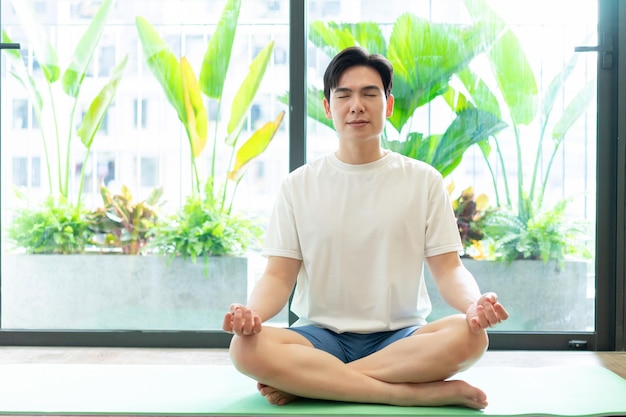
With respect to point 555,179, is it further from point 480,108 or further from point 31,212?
point 31,212

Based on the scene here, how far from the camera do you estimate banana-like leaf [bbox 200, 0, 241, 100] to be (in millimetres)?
3008

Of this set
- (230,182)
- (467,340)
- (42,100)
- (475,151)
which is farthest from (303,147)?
(467,340)

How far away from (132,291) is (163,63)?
90 centimetres

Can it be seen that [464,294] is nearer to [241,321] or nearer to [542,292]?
[241,321]

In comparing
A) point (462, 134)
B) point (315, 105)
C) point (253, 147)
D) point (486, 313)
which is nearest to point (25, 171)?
point (253, 147)

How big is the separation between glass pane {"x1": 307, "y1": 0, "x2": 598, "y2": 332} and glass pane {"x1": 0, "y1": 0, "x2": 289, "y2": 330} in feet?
1.61

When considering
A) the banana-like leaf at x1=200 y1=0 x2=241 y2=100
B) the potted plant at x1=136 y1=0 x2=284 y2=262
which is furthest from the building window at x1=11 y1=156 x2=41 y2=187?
the banana-like leaf at x1=200 y1=0 x2=241 y2=100

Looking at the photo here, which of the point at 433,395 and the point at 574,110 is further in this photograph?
the point at 574,110

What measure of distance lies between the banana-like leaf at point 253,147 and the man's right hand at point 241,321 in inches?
48.7

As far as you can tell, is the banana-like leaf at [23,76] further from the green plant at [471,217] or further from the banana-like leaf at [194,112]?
the green plant at [471,217]

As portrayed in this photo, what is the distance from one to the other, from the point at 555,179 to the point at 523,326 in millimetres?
578

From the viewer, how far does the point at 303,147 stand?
3.00 metres

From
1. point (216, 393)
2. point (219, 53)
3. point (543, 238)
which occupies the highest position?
point (219, 53)

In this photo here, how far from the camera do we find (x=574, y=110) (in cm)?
297
